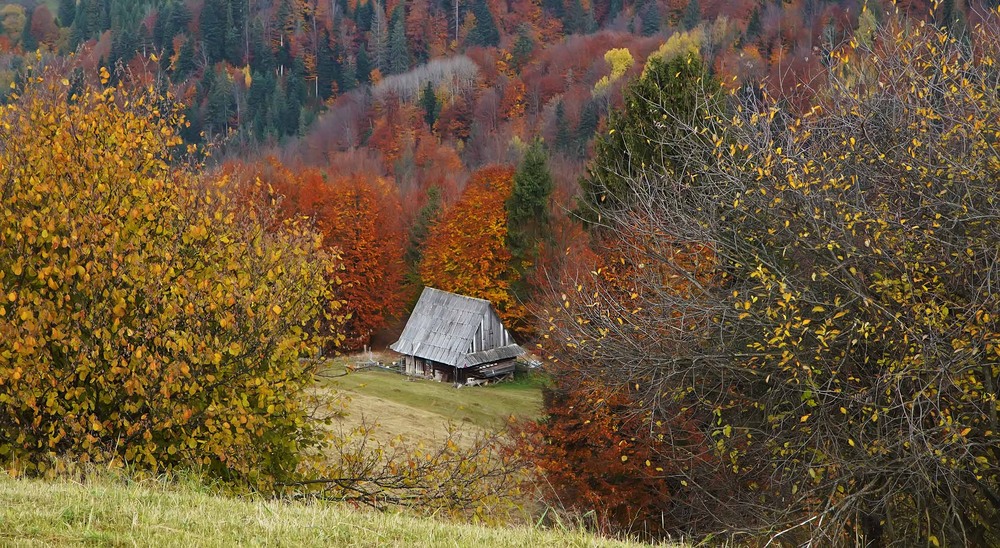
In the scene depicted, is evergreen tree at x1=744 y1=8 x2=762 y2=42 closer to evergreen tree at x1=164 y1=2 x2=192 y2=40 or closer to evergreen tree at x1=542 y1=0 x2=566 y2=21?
evergreen tree at x1=542 y1=0 x2=566 y2=21

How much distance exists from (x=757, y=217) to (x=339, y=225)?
4688cm

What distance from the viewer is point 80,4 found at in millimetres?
180000

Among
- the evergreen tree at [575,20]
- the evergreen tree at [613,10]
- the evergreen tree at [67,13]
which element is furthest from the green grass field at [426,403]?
the evergreen tree at [67,13]

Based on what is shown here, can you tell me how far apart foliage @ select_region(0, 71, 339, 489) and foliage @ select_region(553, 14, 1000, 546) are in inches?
177

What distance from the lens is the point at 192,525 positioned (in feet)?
23.6

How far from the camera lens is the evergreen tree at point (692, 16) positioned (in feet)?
460

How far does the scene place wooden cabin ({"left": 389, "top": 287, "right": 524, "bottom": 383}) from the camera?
48.5 meters

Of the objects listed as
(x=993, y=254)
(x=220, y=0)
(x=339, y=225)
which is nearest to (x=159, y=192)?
(x=993, y=254)

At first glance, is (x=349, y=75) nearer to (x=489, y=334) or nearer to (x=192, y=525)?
(x=489, y=334)

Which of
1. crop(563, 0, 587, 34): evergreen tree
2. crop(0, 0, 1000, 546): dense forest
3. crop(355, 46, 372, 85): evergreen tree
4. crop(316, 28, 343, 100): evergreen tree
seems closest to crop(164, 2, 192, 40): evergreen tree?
crop(316, 28, 343, 100): evergreen tree

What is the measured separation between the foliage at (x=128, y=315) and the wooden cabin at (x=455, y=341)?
35.0 m

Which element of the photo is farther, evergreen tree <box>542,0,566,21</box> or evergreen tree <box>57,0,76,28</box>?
evergreen tree <box>57,0,76,28</box>

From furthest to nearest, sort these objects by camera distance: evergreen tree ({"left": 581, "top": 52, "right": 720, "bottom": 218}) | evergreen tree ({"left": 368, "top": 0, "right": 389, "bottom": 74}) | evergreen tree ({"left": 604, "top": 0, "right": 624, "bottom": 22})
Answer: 1. evergreen tree ({"left": 604, "top": 0, "right": 624, "bottom": 22})
2. evergreen tree ({"left": 368, "top": 0, "right": 389, "bottom": 74})
3. evergreen tree ({"left": 581, "top": 52, "right": 720, "bottom": 218})

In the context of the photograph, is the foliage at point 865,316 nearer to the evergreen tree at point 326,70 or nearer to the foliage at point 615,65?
the foliage at point 615,65
